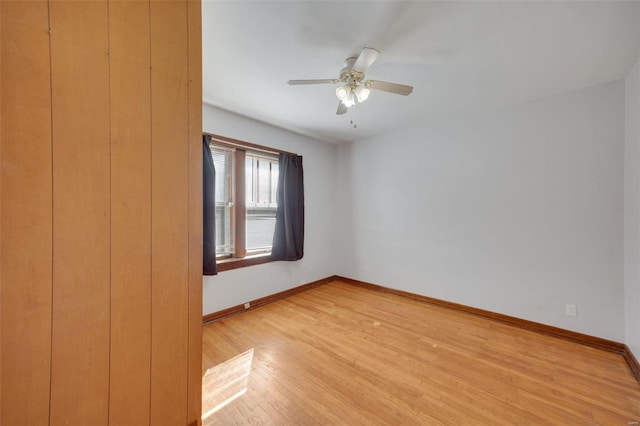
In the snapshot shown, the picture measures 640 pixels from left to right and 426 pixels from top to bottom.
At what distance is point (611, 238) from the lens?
2.20 meters

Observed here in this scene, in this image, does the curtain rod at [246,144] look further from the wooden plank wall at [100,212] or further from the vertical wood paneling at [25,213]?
the vertical wood paneling at [25,213]

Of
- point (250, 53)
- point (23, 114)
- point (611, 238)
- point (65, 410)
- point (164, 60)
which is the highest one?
point (250, 53)

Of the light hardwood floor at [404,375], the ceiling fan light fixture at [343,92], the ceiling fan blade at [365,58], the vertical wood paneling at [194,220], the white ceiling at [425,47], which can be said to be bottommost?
the light hardwood floor at [404,375]

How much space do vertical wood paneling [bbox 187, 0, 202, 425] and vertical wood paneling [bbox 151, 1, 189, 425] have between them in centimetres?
2

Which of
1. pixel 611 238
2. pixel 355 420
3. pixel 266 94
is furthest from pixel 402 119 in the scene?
pixel 355 420

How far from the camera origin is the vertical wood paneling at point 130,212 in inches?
27.2

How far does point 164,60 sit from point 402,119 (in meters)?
3.01

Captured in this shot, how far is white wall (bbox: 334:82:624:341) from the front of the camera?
2.23 metres

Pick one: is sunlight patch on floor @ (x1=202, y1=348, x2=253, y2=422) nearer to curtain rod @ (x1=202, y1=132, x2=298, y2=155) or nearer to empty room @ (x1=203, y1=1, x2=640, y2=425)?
empty room @ (x1=203, y1=1, x2=640, y2=425)

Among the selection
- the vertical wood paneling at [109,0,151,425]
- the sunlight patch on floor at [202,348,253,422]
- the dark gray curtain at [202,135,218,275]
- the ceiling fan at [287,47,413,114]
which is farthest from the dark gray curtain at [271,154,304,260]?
the vertical wood paneling at [109,0,151,425]

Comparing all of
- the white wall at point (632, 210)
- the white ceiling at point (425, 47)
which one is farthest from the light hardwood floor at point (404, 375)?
the white ceiling at point (425, 47)

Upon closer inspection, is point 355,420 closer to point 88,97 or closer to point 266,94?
point 88,97

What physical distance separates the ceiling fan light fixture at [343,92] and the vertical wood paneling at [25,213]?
5.18 feet

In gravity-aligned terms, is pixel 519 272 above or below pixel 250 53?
below
